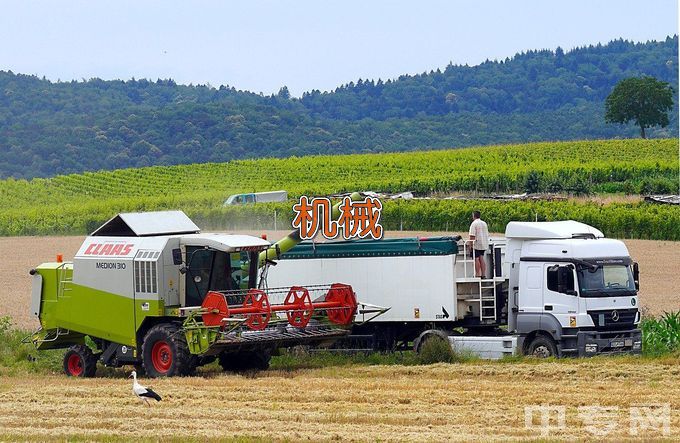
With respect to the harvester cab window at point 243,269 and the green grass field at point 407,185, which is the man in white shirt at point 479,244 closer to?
the harvester cab window at point 243,269

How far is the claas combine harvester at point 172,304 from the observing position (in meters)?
22.3

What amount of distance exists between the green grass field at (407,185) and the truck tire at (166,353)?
1431 inches

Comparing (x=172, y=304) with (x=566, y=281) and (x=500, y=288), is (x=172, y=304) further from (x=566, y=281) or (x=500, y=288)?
(x=566, y=281)

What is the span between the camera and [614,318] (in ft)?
76.7

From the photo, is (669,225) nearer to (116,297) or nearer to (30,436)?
(116,297)

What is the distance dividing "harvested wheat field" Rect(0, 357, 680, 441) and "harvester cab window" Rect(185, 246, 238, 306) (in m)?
1.88

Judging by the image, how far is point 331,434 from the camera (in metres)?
15.1

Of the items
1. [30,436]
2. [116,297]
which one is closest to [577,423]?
[30,436]

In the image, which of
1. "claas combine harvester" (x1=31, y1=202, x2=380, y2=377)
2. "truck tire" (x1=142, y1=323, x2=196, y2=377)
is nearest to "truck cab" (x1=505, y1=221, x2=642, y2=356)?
"claas combine harvester" (x1=31, y1=202, x2=380, y2=377)

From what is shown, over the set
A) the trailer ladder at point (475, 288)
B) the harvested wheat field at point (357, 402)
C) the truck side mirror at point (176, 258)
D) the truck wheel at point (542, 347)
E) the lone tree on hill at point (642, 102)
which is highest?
the lone tree on hill at point (642, 102)

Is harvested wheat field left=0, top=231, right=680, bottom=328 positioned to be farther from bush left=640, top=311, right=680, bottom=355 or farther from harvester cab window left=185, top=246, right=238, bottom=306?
harvester cab window left=185, top=246, right=238, bottom=306

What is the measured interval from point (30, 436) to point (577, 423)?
23.1 feet

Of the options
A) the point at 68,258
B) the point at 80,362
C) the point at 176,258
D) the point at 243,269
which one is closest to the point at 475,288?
the point at 243,269

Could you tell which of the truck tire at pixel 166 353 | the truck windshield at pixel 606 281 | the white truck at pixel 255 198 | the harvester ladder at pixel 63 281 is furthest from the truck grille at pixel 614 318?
the white truck at pixel 255 198
